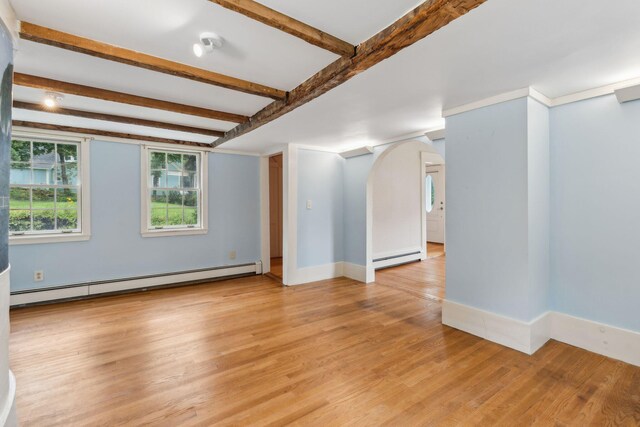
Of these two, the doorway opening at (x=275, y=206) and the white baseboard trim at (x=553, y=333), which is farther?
the doorway opening at (x=275, y=206)

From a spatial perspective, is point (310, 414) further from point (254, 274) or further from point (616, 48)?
point (254, 274)

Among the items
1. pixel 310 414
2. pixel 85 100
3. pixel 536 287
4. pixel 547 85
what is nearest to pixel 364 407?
pixel 310 414

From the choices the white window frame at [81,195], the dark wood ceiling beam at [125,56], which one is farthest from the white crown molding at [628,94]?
the white window frame at [81,195]

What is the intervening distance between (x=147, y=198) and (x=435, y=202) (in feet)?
24.9

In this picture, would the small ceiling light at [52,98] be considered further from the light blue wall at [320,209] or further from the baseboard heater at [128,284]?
the light blue wall at [320,209]

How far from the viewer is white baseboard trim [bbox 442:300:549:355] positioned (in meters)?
2.52

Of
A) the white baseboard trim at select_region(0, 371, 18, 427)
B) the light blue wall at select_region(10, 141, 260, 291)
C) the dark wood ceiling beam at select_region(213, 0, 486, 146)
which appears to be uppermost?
the dark wood ceiling beam at select_region(213, 0, 486, 146)

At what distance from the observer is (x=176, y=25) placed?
168 centimetres

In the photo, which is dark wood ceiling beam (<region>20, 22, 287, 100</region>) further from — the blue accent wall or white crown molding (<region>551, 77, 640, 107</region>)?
white crown molding (<region>551, 77, 640, 107</region>)

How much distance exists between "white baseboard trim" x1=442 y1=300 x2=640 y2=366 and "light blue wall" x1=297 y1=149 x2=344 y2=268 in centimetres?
252

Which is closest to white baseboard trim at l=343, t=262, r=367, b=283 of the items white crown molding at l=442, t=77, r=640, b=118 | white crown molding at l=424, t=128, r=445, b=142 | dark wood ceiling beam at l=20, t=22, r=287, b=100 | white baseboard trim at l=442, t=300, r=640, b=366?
white baseboard trim at l=442, t=300, r=640, b=366

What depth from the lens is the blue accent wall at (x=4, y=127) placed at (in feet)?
4.84

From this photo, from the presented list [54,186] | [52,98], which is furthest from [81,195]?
[52,98]

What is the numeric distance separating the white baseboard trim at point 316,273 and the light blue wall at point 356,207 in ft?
0.82
